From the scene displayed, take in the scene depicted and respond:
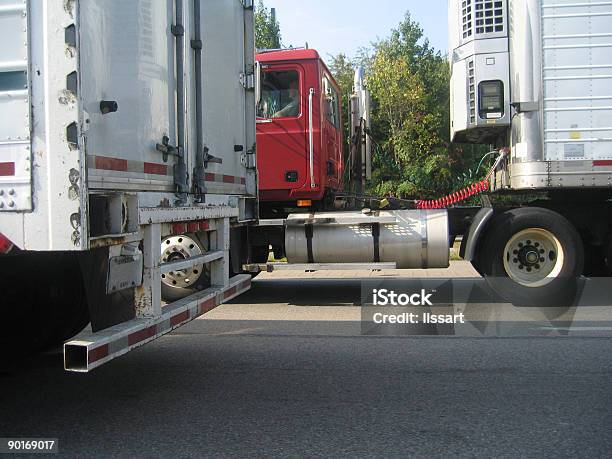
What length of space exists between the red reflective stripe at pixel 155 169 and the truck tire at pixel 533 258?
4593 millimetres

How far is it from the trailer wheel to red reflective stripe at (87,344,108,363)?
1123mm

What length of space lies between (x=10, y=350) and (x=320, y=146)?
4975mm

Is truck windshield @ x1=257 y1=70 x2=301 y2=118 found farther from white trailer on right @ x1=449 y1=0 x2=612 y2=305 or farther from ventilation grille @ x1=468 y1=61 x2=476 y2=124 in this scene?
ventilation grille @ x1=468 y1=61 x2=476 y2=124

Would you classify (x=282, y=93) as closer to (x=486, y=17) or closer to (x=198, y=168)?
Answer: (x=486, y=17)

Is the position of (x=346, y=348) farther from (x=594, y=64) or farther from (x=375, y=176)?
(x=375, y=176)

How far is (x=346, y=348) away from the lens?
602cm

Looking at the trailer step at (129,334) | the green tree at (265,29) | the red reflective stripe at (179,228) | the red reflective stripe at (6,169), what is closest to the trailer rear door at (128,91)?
the red reflective stripe at (179,228)

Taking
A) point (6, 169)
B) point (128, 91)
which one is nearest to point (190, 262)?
point (128, 91)

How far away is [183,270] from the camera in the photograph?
15.8 ft

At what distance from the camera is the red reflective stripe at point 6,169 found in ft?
10.8

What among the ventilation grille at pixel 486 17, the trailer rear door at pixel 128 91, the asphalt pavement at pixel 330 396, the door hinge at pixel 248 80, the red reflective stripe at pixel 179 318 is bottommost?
the asphalt pavement at pixel 330 396

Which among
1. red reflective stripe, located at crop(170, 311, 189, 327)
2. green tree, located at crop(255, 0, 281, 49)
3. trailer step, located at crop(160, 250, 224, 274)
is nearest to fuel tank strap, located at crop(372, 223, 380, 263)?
trailer step, located at crop(160, 250, 224, 274)

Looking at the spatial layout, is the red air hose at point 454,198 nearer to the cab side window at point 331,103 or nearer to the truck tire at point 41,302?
the cab side window at point 331,103

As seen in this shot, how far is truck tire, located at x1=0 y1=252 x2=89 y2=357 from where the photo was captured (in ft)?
13.9
